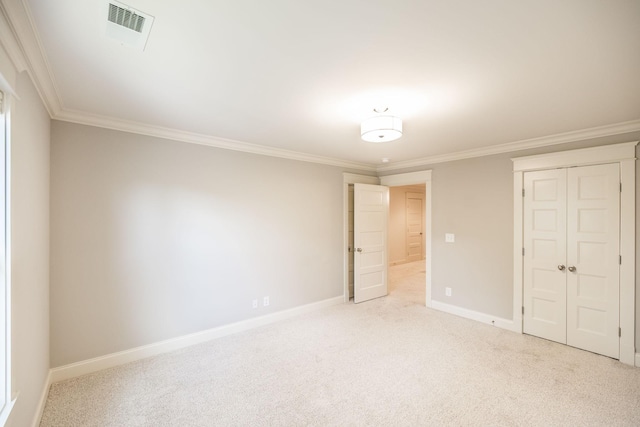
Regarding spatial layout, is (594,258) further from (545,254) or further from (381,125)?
(381,125)

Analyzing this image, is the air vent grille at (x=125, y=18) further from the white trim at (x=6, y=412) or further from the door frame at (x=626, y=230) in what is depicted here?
the door frame at (x=626, y=230)

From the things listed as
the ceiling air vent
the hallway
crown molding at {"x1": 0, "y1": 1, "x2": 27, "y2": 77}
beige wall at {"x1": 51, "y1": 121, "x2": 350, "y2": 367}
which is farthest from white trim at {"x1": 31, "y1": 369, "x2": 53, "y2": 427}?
the hallway

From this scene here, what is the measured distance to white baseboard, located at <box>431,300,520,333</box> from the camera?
11.8ft

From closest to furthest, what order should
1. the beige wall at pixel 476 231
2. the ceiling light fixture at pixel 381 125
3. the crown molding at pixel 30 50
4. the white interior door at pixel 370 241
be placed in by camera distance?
the crown molding at pixel 30 50
the ceiling light fixture at pixel 381 125
the beige wall at pixel 476 231
the white interior door at pixel 370 241

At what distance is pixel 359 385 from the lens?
2.41m

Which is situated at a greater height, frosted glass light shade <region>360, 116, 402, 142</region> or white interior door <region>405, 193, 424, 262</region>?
frosted glass light shade <region>360, 116, 402, 142</region>

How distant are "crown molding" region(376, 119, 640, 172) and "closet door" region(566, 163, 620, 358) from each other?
36 centimetres

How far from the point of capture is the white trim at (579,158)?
111 inches

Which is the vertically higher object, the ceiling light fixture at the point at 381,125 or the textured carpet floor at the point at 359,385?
the ceiling light fixture at the point at 381,125

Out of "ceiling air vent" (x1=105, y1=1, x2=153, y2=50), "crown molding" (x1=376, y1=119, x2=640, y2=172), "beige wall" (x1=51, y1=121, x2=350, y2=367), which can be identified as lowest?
"beige wall" (x1=51, y1=121, x2=350, y2=367)

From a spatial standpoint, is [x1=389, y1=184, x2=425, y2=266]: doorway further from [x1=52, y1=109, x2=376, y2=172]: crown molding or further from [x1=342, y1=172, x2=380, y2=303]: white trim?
[x1=52, y1=109, x2=376, y2=172]: crown molding

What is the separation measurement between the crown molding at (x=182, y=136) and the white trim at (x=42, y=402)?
7.49 feet

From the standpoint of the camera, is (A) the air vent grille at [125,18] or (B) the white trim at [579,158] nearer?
(A) the air vent grille at [125,18]

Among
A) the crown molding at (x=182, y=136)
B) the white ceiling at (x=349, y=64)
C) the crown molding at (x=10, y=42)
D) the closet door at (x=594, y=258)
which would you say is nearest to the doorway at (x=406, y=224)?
the crown molding at (x=182, y=136)
